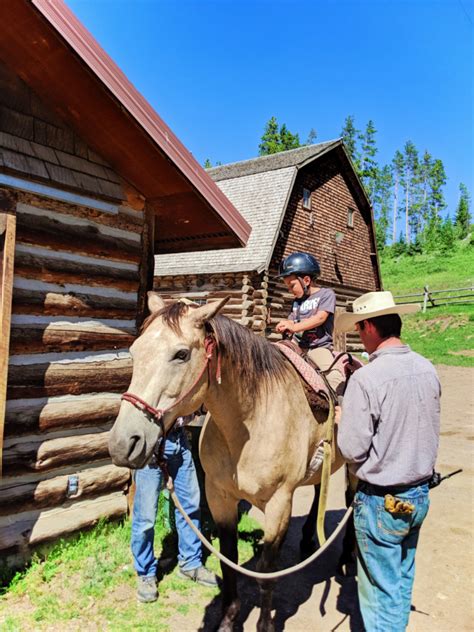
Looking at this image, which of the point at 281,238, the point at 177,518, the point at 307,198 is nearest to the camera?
the point at 177,518

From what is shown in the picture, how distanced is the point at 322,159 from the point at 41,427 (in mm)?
16599

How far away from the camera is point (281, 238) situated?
606 inches

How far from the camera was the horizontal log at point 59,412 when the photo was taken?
3932mm

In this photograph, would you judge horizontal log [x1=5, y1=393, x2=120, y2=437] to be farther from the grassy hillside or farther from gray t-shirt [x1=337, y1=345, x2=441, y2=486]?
the grassy hillside

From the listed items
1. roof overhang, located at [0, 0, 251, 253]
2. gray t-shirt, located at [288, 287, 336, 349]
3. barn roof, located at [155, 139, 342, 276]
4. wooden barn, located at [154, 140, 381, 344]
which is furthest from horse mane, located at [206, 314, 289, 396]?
barn roof, located at [155, 139, 342, 276]

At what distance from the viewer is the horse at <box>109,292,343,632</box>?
94.5 inches

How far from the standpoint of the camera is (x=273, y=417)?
3.13 m

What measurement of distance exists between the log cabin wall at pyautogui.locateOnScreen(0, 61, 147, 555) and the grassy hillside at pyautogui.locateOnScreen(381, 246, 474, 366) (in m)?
15.3

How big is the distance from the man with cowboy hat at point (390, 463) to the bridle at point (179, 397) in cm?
86

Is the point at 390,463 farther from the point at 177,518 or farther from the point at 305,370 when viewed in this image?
the point at 177,518

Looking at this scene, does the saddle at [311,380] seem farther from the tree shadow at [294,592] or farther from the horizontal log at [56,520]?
the horizontal log at [56,520]

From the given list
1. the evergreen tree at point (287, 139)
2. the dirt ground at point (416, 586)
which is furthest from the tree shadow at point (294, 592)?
the evergreen tree at point (287, 139)

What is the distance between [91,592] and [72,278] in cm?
281

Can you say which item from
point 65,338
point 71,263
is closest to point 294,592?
point 65,338
